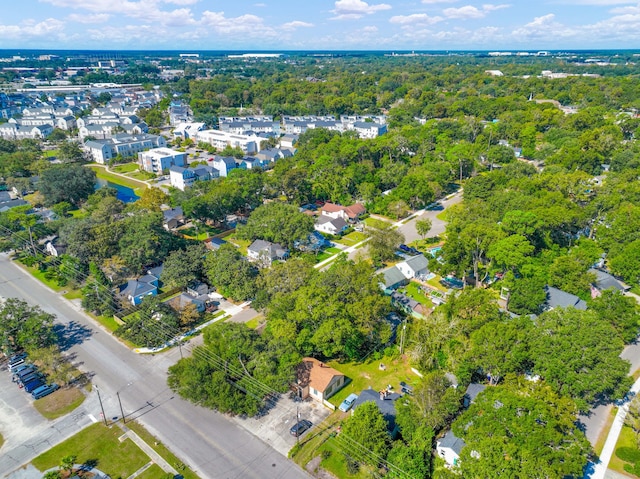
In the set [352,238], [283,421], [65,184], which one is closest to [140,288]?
[283,421]

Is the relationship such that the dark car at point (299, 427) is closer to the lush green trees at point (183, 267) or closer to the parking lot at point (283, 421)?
the parking lot at point (283, 421)

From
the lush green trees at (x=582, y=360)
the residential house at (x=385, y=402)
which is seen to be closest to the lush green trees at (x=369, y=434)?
the residential house at (x=385, y=402)

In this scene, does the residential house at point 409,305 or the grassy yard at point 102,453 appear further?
the residential house at point 409,305

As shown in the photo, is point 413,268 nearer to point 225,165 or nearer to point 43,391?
point 43,391

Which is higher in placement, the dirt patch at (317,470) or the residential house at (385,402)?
the residential house at (385,402)

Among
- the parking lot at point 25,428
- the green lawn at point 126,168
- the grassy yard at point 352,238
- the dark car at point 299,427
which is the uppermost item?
the green lawn at point 126,168

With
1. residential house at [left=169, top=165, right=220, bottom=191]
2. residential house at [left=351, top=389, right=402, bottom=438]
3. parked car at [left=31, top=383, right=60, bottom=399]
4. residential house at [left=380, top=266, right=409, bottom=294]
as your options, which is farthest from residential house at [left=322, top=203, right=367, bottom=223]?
parked car at [left=31, top=383, right=60, bottom=399]

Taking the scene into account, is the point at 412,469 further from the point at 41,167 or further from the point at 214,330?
the point at 41,167

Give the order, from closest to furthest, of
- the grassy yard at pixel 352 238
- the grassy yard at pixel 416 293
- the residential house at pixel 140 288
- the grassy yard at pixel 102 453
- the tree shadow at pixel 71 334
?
the grassy yard at pixel 102 453 < the tree shadow at pixel 71 334 < the residential house at pixel 140 288 < the grassy yard at pixel 416 293 < the grassy yard at pixel 352 238
